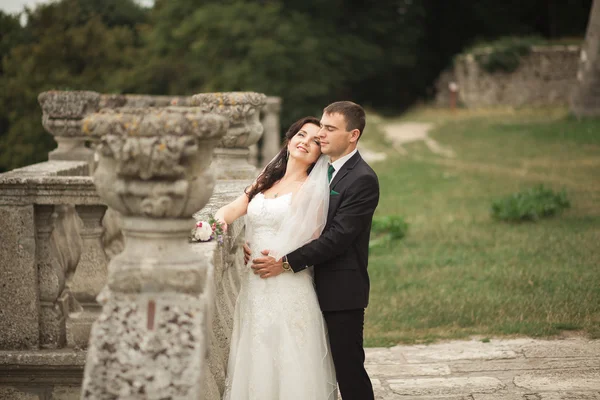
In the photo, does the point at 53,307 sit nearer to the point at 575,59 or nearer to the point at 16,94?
the point at 16,94

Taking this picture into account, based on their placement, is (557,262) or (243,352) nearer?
(243,352)

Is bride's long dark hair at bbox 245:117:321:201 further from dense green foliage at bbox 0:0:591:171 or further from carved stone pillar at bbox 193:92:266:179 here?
dense green foliage at bbox 0:0:591:171

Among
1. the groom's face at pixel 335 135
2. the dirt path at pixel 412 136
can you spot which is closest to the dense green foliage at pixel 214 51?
the dirt path at pixel 412 136

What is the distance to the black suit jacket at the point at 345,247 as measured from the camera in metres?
4.16

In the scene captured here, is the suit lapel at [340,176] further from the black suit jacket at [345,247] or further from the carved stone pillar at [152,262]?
the carved stone pillar at [152,262]

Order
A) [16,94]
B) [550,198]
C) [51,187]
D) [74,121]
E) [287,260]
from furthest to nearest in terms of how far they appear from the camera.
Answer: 1. [16,94]
2. [550,198]
3. [74,121]
4. [51,187]
5. [287,260]

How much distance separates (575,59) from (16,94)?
2221 cm

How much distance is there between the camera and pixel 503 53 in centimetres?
3259

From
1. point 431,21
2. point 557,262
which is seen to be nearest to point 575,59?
point 431,21

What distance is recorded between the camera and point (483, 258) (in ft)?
Answer: 29.7

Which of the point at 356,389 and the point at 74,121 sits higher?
the point at 74,121

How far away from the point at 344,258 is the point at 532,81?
29.4 m

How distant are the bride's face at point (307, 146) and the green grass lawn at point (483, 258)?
2564 millimetres

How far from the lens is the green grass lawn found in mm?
6867
